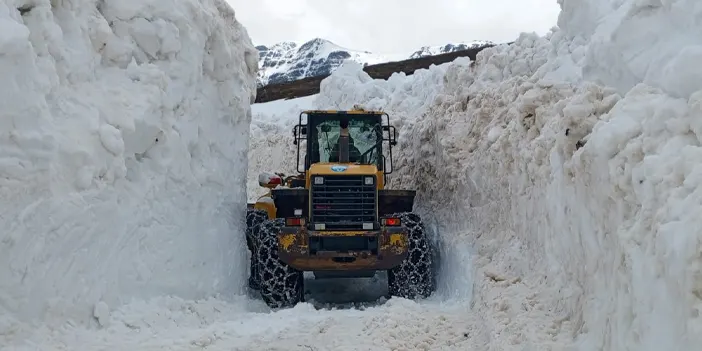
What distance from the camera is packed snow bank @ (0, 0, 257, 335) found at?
614cm

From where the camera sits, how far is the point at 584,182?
5480 mm

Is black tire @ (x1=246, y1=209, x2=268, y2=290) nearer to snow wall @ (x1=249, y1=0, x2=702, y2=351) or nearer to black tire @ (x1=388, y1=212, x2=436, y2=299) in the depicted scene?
black tire @ (x1=388, y1=212, x2=436, y2=299)

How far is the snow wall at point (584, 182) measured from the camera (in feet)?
12.7

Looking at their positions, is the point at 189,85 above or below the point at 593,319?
above

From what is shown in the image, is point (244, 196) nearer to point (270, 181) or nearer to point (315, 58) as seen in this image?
point (270, 181)

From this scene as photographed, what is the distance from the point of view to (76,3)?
7609 mm

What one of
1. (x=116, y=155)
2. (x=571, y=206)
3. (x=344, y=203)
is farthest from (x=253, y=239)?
(x=571, y=206)

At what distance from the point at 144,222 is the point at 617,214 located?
5.07 m

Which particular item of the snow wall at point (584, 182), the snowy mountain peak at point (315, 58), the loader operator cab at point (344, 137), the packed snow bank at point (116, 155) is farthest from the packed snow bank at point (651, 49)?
the snowy mountain peak at point (315, 58)

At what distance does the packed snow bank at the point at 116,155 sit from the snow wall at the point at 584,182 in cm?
347

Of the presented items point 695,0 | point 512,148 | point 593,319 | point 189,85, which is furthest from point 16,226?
point 695,0

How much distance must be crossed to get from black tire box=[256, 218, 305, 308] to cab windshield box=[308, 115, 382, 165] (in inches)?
69.5

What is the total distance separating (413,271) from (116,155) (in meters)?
4.55

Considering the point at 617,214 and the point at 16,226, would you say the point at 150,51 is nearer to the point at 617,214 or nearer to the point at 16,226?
the point at 16,226
